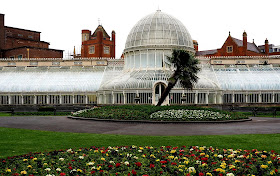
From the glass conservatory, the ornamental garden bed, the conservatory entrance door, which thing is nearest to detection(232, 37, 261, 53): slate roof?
the glass conservatory

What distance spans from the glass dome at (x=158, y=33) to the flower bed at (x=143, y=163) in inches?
1606

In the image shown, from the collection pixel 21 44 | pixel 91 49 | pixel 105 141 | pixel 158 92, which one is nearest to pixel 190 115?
pixel 105 141

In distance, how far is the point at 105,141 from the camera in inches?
632

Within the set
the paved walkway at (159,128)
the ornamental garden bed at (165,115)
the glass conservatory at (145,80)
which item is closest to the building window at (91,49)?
the glass conservatory at (145,80)

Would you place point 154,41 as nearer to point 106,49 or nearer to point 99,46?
point 99,46

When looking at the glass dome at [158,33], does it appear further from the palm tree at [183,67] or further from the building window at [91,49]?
the building window at [91,49]

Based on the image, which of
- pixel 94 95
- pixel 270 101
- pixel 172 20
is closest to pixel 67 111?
pixel 94 95

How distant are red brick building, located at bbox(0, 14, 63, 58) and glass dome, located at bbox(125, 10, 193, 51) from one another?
32.9m

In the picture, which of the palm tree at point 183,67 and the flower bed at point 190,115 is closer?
the flower bed at point 190,115

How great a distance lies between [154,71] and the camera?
4991cm

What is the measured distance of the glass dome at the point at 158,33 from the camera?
52031 mm

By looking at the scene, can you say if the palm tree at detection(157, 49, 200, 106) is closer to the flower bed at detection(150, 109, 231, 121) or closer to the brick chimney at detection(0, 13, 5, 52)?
the flower bed at detection(150, 109, 231, 121)

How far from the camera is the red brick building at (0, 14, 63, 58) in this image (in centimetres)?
7731

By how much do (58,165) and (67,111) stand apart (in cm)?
3039
